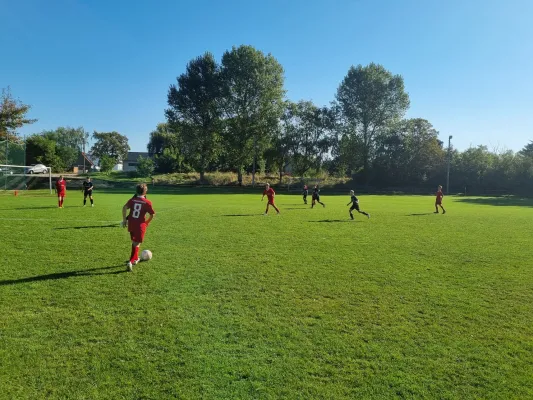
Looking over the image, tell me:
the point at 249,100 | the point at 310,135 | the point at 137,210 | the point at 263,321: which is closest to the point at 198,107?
the point at 249,100

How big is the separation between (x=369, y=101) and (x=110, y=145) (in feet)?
280


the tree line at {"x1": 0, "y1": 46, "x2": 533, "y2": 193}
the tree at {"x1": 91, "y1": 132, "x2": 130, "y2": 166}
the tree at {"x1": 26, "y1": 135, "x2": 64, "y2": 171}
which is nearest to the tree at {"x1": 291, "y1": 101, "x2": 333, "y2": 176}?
the tree line at {"x1": 0, "y1": 46, "x2": 533, "y2": 193}

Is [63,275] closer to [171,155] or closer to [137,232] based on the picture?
[137,232]

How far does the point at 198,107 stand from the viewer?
52969mm

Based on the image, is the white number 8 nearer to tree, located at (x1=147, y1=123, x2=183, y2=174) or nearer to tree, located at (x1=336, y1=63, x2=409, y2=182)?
tree, located at (x1=147, y1=123, x2=183, y2=174)

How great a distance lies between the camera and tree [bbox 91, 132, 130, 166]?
111m

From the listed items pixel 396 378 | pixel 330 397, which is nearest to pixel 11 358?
pixel 330 397

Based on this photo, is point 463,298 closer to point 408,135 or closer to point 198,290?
point 198,290

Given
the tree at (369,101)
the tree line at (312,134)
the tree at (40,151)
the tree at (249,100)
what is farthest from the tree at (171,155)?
the tree at (369,101)

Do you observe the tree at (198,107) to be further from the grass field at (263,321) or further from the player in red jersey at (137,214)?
the player in red jersey at (137,214)

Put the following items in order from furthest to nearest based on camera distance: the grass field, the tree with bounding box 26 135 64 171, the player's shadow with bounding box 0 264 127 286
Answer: the tree with bounding box 26 135 64 171, the player's shadow with bounding box 0 264 127 286, the grass field

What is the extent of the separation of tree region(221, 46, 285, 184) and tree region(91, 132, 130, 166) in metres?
69.6

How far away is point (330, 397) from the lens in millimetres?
3807

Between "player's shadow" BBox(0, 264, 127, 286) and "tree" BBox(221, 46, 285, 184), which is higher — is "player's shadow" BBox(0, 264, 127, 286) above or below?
below
